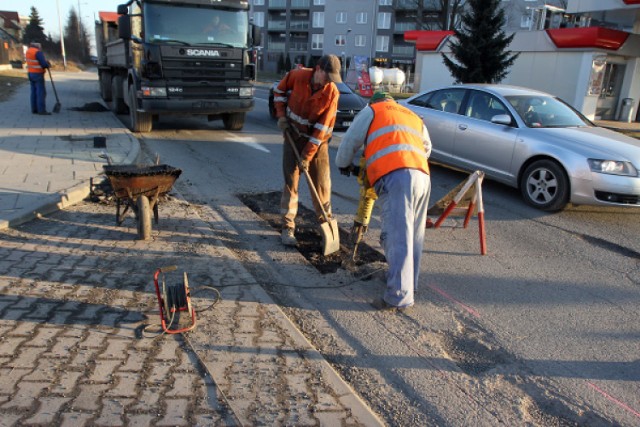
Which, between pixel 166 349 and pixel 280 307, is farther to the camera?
pixel 280 307

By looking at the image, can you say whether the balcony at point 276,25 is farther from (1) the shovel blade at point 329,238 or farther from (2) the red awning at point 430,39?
(1) the shovel blade at point 329,238

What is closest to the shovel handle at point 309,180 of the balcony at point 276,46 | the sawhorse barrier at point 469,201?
the sawhorse barrier at point 469,201

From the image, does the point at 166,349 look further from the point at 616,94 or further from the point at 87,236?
the point at 616,94

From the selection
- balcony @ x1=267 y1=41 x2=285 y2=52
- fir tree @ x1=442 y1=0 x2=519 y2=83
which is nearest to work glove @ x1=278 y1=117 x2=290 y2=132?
fir tree @ x1=442 y1=0 x2=519 y2=83

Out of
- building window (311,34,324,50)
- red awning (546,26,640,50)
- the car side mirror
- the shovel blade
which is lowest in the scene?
the shovel blade

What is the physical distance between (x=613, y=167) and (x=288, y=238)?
168 inches

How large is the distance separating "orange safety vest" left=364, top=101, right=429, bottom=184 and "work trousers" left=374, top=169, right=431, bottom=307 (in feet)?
0.22

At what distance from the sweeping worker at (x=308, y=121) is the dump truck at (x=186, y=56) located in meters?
6.46

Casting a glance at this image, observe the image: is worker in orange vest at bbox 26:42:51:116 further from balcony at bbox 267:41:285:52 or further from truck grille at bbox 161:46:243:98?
balcony at bbox 267:41:285:52

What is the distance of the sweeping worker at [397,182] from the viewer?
3.86 metres

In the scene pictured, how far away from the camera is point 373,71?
33.0m

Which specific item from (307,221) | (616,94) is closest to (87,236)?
(307,221)

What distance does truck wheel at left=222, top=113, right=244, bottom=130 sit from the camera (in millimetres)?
13190

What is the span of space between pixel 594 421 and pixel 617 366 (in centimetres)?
74
